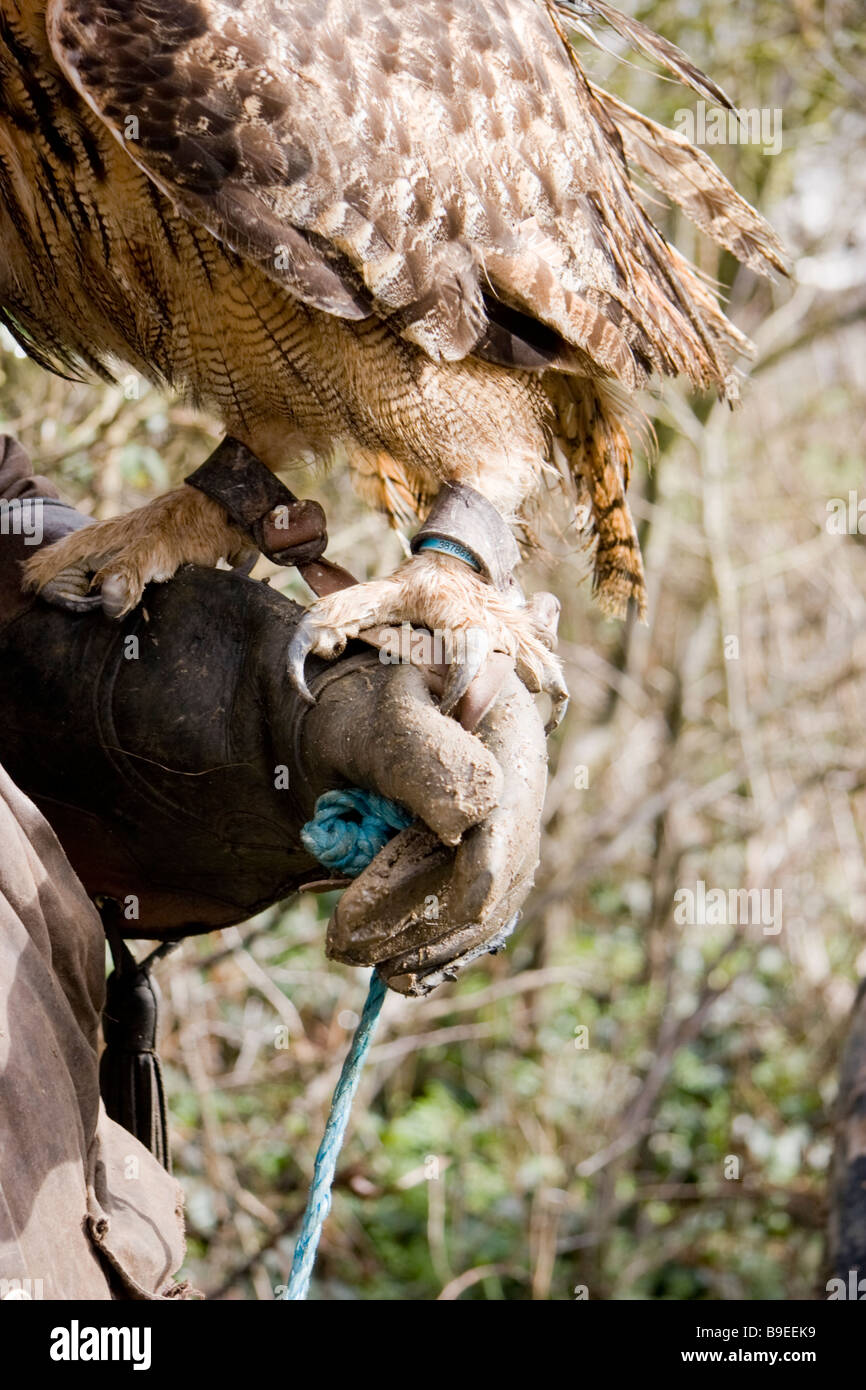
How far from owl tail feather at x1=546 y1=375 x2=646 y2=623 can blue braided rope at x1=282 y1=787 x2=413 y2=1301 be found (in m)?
1.03

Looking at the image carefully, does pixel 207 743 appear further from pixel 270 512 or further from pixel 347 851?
pixel 270 512

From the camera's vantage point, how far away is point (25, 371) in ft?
12.6

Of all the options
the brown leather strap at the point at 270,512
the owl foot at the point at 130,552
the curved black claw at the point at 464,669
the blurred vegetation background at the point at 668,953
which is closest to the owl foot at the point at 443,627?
the curved black claw at the point at 464,669

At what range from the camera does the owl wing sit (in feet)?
5.95

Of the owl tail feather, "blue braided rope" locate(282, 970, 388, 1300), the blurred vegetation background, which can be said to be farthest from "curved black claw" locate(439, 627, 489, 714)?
the blurred vegetation background

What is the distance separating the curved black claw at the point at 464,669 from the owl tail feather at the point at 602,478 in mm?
828

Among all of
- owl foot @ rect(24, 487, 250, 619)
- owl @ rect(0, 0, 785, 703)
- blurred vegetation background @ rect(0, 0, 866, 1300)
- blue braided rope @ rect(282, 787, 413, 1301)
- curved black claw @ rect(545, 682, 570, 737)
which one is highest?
owl @ rect(0, 0, 785, 703)

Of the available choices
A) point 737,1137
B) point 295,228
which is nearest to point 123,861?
point 295,228

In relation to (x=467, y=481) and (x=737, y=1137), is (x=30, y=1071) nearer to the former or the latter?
(x=467, y=481)

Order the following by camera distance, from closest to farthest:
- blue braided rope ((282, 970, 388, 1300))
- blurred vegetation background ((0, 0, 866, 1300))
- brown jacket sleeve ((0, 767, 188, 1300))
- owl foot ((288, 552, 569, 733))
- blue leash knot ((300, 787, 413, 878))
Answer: brown jacket sleeve ((0, 767, 188, 1300)) < blue braided rope ((282, 970, 388, 1300)) < blue leash knot ((300, 787, 413, 878)) < owl foot ((288, 552, 569, 733)) < blurred vegetation background ((0, 0, 866, 1300))

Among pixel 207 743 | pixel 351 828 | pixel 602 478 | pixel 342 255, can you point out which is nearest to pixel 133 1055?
pixel 207 743

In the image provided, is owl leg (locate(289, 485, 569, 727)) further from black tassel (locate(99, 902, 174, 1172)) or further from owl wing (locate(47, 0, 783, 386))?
black tassel (locate(99, 902, 174, 1172))

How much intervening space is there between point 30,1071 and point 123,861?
1.81ft

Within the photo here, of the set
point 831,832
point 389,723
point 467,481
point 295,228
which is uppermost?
point 295,228
